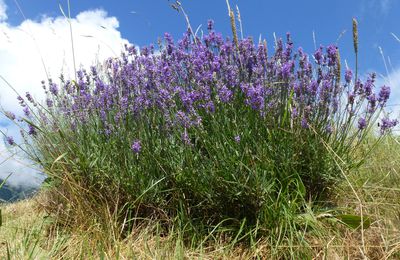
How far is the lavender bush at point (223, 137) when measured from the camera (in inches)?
98.1

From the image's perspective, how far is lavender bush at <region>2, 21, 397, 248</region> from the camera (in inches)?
98.1

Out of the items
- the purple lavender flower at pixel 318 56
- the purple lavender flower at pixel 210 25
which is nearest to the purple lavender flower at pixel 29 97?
the purple lavender flower at pixel 210 25

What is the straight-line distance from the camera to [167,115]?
2.57 m

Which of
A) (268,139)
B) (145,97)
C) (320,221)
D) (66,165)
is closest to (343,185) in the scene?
(320,221)

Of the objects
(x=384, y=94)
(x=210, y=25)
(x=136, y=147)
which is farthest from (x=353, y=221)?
(x=210, y=25)

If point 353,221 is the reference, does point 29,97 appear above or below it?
above

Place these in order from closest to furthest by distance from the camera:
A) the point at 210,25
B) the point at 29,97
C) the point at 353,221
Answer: the point at 353,221 < the point at 210,25 < the point at 29,97

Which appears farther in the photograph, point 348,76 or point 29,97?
point 29,97

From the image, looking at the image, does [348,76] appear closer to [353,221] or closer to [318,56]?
[318,56]

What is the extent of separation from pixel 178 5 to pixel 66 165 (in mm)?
1337

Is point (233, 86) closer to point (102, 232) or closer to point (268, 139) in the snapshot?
point (268, 139)

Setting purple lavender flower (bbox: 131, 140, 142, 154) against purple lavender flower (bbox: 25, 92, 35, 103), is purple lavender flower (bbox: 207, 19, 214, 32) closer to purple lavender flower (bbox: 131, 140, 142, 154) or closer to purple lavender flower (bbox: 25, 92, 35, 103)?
purple lavender flower (bbox: 131, 140, 142, 154)

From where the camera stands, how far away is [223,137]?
2535mm

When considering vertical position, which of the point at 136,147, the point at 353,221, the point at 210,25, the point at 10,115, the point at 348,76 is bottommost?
the point at 353,221
